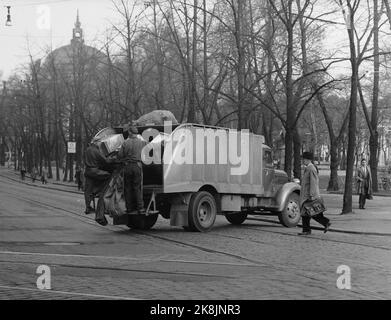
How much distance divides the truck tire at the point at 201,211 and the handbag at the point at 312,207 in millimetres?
2330

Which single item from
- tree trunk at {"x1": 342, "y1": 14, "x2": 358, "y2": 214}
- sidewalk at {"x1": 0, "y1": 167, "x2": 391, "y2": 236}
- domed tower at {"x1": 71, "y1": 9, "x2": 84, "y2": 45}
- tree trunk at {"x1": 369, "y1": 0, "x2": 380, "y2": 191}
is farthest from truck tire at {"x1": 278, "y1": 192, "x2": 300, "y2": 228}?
domed tower at {"x1": 71, "y1": 9, "x2": 84, "y2": 45}

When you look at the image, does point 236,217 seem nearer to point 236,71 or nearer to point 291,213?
point 291,213

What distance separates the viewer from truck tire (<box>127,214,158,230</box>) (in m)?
15.3

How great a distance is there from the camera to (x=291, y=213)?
17.0 m

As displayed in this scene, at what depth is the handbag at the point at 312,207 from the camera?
45.2ft

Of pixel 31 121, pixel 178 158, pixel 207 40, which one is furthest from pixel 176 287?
pixel 31 121

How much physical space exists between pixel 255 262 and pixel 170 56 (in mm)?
25806

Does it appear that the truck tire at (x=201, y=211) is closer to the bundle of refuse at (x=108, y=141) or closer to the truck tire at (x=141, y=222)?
the truck tire at (x=141, y=222)

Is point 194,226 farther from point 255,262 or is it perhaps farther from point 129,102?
point 129,102

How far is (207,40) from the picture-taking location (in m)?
30.1

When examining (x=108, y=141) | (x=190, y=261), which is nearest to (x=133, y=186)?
(x=108, y=141)

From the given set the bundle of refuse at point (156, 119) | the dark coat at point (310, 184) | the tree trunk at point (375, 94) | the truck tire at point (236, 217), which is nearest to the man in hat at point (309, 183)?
the dark coat at point (310, 184)

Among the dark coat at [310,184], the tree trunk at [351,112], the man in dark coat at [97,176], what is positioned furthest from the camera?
the tree trunk at [351,112]

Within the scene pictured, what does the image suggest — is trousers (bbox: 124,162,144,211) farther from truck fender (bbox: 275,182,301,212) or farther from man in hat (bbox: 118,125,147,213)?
truck fender (bbox: 275,182,301,212)
